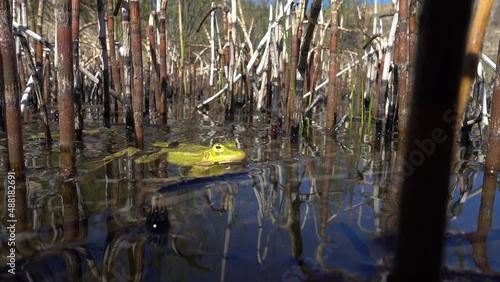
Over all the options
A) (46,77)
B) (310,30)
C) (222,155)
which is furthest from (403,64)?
(46,77)

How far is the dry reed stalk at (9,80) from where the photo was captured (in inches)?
69.5

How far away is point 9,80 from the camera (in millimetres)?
1814

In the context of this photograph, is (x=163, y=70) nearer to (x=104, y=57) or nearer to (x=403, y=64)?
(x=104, y=57)

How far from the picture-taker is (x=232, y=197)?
1908 mm

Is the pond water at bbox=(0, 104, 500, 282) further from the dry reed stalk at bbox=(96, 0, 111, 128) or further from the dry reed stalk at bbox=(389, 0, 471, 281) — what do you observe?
the dry reed stalk at bbox=(96, 0, 111, 128)

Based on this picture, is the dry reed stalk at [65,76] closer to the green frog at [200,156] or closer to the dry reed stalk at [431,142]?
the green frog at [200,156]

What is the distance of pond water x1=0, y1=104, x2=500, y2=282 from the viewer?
3.89 ft

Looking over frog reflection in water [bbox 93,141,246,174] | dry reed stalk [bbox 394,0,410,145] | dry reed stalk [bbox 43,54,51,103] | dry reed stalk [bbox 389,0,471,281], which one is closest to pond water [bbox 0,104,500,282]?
frog reflection in water [bbox 93,141,246,174]

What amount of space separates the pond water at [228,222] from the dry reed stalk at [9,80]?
27 cm

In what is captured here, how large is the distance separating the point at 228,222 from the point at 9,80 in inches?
48.8

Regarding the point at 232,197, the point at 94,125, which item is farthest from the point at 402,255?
the point at 94,125

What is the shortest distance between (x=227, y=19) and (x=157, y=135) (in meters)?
2.80

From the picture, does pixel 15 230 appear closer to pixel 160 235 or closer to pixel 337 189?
pixel 160 235

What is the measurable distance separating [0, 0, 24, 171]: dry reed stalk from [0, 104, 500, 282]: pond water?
27 cm
